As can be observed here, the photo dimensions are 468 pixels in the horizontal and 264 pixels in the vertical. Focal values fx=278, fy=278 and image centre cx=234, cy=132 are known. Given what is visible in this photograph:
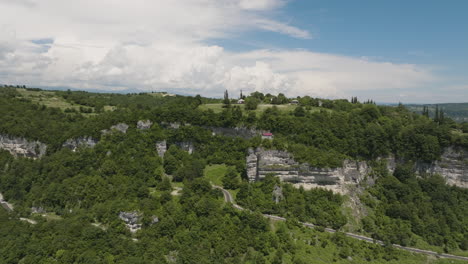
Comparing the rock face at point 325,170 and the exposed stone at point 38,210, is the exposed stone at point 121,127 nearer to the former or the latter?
the exposed stone at point 38,210

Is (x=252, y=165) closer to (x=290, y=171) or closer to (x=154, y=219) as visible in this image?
(x=290, y=171)

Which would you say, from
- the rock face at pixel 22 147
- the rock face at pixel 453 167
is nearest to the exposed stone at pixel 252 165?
the rock face at pixel 453 167

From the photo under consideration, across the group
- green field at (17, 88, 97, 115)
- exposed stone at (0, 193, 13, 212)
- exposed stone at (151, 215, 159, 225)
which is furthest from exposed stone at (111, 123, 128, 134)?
green field at (17, 88, 97, 115)

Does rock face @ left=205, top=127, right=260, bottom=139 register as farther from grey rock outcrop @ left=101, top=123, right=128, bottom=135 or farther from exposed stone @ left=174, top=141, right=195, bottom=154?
grey rock outcrop @ left=101, top=123, right=128, bottom=135

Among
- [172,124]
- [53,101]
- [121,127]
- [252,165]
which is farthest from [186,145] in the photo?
[53,101]

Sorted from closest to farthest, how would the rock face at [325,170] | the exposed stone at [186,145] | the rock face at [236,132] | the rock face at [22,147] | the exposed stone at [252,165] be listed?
the rock face at [325,170] < the exposed stone at [252,165] < the rock face at [236,132] < the exposed stone at [186,145] < the rock face at [22,147]

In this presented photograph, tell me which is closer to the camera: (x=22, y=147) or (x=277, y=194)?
(x=277, y=194)
